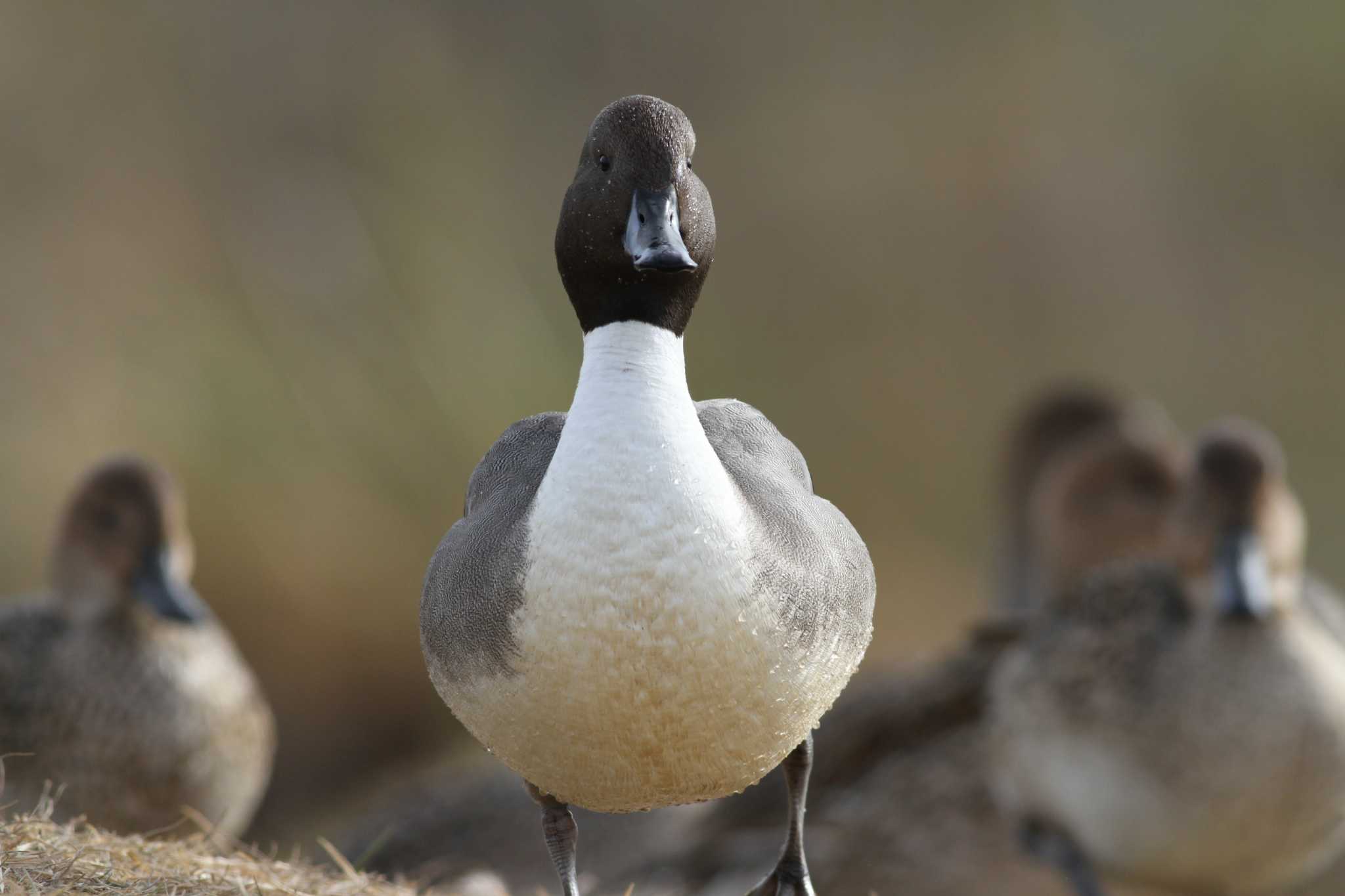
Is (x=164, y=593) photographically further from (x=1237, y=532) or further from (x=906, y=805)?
(x=1237, y=532)

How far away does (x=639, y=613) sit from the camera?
1.87m

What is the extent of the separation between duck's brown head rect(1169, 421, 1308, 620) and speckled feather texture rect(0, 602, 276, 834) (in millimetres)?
2348

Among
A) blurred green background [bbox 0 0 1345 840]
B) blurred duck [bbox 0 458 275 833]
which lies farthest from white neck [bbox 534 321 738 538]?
blurred green background [bbox 0 0 1345 840]

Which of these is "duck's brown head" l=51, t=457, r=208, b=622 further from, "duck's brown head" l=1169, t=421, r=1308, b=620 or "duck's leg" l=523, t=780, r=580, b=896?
"duck's brown head" l=1169, t=421, r=1308, b=620

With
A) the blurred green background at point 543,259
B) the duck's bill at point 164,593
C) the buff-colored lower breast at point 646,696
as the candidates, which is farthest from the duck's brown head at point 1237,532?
the blurred green background at point 543,259

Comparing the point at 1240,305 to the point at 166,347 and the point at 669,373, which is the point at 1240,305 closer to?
the point at 166,347

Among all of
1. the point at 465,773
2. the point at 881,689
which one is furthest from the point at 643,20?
the point at 881,689

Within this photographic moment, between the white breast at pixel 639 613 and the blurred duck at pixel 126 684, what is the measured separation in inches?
87.4

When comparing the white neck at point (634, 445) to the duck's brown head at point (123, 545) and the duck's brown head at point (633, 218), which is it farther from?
the duck's brown head at point (123, 545)

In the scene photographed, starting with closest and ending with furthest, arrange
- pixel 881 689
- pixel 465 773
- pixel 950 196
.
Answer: pixel 881 689
pixel 465 773
pixel 950 196

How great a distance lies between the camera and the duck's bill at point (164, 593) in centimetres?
415

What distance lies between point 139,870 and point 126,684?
1.88 metres

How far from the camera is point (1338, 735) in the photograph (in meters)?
3.74

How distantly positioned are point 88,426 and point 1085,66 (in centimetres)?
695
